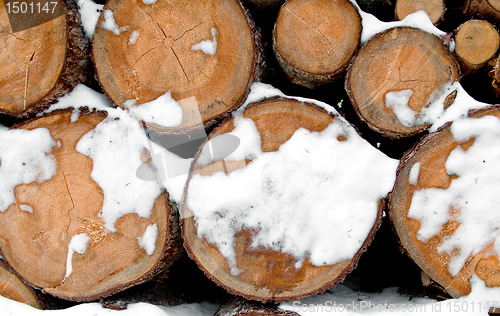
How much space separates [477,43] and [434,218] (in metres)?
0.73

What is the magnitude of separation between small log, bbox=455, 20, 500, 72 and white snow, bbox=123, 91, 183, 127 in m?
1.17

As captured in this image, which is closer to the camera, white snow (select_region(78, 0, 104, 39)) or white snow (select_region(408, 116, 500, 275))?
white snow (select_region(408, 116, 500, 275))

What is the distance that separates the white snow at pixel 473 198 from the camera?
158cm

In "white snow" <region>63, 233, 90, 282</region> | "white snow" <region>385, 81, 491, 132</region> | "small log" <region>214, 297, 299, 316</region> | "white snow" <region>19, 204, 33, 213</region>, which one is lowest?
"small log" <region>214, 297, 299, 316</region>

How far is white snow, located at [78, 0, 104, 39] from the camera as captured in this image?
5.56ft

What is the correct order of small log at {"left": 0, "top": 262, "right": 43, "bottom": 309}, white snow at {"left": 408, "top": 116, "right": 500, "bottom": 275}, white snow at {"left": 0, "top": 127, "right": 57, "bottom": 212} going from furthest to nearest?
small log at {"left": 0, "top": 262, "right": 43, "bottom": 309} < white snow at {"left": 0, "top": 127, "right": 57, "bottom": 212} < white snow at {"left": 408, "top": 116, "right": 500, "bottom": 275}

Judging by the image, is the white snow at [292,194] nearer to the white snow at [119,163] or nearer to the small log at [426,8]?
the white snow at [119,163]

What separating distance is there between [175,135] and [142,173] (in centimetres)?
22

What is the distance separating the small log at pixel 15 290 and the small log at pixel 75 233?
0.23 meters

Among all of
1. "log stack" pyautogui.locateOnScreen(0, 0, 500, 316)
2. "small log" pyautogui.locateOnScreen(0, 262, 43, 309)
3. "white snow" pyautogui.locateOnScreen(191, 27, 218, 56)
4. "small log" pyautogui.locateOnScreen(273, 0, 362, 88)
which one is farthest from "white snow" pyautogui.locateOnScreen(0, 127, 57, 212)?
"small log" pyautogui.locateOnScreen(273, 0, 362, 88)

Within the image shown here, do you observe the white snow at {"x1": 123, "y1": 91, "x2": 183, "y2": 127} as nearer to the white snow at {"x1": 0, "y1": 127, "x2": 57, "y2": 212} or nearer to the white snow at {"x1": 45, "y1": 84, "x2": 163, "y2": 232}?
the white snow at {"x1": 45, "y1": 84, "x2": 163, "y2": 232}

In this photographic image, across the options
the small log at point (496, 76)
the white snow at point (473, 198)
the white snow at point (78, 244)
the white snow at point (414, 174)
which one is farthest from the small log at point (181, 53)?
the small log at point (496, 76)

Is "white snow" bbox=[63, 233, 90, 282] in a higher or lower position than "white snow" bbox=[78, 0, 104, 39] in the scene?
lower

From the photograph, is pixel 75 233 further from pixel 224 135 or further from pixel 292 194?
pixel 292 194
